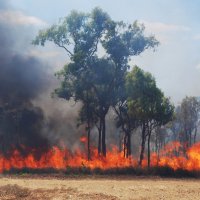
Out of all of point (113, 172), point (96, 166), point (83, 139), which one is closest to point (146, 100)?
point (113, 172)

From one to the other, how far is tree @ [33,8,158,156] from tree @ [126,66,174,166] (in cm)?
529

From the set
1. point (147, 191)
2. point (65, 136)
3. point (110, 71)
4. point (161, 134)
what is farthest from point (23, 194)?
point (161, 134)

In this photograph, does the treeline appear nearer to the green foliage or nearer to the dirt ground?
the green foliage

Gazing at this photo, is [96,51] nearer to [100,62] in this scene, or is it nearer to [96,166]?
[100,62]

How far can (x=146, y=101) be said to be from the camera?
40.6 metres

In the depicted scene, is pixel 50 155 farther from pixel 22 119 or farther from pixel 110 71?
pixel 110 71

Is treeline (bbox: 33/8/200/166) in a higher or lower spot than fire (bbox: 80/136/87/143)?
higher

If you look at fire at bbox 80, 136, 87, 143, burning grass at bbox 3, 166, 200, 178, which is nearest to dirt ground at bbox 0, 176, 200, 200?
burning grass at bbox 3, 166, 200, 178

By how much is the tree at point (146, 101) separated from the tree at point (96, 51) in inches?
208

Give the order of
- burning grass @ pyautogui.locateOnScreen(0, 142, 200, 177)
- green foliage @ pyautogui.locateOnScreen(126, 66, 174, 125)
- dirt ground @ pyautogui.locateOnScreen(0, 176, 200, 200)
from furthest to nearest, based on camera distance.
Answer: green foliage @ pyautogui.locateOnScreen(126, 66, 174, 125)
burning grass @ pyautogui.locateOnScreen(0, 142, 200, 177)
dirt ground @ pyautogui.locateOnScreen(0, 176, 200, 200)

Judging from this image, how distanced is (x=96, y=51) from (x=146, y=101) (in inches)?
432

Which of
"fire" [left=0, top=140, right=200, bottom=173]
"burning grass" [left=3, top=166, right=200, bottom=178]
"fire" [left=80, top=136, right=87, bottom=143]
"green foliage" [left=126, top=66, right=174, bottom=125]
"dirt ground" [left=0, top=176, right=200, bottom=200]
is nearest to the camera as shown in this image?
"dirt ground" [left=0, top=176, right=200, bottom=200]

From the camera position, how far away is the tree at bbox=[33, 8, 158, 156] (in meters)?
46.5

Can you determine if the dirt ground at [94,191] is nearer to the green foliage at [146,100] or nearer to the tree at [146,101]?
the tree at [146,101]
